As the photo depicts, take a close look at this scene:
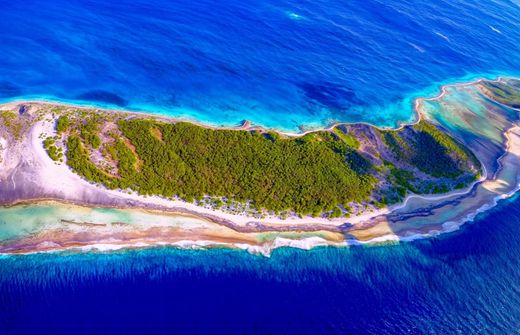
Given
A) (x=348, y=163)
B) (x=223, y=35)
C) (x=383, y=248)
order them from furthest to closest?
(x=223, y=35) → (x=348, y=163) → (x=383, y=248)

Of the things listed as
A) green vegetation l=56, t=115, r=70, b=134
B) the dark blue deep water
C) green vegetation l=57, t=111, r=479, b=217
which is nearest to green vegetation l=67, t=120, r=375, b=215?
green vegetation l=57, t=111, r=479, b=217

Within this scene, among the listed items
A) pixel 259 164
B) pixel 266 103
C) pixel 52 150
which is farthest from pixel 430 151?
pixel 52 150

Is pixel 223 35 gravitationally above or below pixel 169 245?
above

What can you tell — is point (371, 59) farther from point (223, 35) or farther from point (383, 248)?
point (383, 248)

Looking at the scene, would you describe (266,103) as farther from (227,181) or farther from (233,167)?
(227,181)

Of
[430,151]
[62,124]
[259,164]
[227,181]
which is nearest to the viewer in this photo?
[227,181]

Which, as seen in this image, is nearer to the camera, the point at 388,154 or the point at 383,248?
the point at 383,248

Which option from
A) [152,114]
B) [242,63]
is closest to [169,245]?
[152,114]
